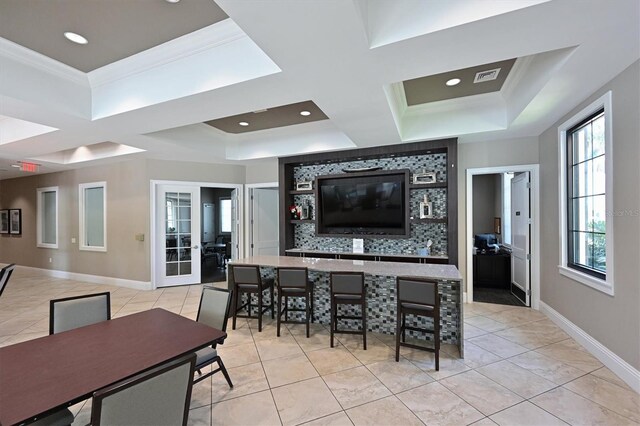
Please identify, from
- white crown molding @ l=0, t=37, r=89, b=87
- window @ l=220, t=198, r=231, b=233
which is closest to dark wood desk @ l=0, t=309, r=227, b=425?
white crown molding @ l=0, t=37, r=89, b=87

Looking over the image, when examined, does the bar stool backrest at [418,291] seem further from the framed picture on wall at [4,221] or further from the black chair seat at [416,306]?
the framed picture on wall at [4,221]

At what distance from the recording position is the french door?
5941 millimetres

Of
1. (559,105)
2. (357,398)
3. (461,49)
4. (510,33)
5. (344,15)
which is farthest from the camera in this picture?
(559,105)

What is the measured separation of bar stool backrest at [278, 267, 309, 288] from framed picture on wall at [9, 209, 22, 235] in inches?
362

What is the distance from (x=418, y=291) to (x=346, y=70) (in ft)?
6.82

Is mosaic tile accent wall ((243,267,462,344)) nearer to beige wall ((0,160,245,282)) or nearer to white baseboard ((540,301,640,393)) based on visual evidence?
white baseboard ((540,301,640,393))

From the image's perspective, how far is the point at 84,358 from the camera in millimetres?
1630

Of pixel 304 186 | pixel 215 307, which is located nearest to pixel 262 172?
pixel 304 186

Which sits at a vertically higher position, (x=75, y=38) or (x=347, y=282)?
(x=75, y=38)

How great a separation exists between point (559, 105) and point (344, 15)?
116 inches

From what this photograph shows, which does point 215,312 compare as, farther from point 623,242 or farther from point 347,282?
point 623,242

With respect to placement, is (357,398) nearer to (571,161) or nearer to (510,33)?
(510,33)

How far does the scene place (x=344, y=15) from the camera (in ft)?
5.69

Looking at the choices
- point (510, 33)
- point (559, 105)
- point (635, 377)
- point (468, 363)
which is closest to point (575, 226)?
point (559, 105)
